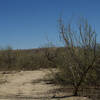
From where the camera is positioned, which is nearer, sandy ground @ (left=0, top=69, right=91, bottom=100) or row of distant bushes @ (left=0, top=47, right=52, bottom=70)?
sandy ground @ (left=0, top=69, right=91, bottom=100)

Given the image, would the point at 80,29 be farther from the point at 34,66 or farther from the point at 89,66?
the point at 34,66

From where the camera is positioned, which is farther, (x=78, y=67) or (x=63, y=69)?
(x=63, y=69)

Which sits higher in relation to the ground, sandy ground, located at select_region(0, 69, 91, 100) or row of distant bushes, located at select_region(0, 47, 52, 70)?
row of distant bushes, located at select_region(0, 47, 52, 70)

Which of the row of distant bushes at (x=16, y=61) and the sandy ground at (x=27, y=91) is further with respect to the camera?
the row of distant bushes at (x=16, y=61)

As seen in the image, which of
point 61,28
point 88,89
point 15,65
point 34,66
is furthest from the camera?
point 15,65

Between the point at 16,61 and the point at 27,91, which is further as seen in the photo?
the point at 16,61

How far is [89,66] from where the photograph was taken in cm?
867

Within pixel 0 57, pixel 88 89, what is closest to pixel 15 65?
pixel 0 57

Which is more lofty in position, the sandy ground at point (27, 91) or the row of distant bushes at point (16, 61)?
the row of distant bushes at point (16, 61)

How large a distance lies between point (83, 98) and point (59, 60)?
2623 mm

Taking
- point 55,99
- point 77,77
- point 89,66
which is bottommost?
point 55,99

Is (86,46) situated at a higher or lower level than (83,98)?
higher

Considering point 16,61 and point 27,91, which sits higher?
point 16,61

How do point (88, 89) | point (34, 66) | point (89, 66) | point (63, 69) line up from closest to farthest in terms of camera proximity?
point (89, 66) → point (63, 69) → point (88, 89) → point (34, 66)
